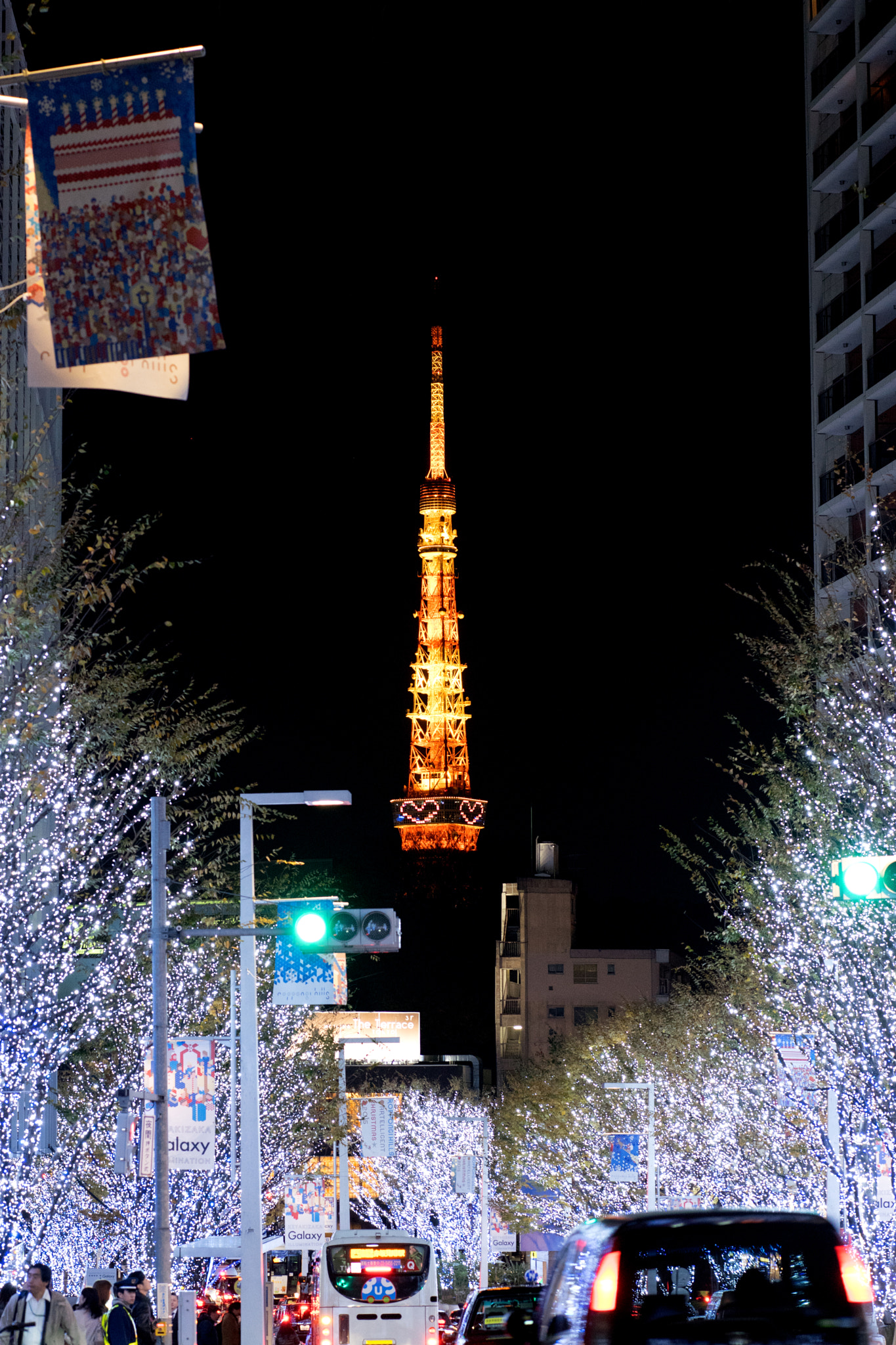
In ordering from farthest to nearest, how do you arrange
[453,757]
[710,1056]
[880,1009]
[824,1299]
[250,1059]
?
[453,757] < [710,1056] < [880,1009] < [250,1059] < [824,1299]

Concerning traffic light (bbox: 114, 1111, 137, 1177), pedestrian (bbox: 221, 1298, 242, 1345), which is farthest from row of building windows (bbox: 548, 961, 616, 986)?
traffic light (bbox: 114, 1111, 137, 1177)

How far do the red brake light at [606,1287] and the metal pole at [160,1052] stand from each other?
9.76 m

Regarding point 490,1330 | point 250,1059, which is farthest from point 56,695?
point 490,1330

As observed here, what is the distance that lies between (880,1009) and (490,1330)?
7063 millimetres

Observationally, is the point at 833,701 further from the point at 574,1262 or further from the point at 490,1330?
the point at 574,1262

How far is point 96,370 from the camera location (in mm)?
9062

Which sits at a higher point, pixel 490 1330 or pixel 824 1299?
pixel 824 1299

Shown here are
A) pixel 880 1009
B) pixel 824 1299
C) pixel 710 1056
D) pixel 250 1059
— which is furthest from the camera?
pixel 710 1056

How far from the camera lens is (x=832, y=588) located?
53.0 m

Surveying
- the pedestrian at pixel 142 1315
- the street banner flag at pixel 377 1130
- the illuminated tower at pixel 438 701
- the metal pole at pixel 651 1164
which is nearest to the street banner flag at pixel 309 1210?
the street banner flag at pixel 377 1130

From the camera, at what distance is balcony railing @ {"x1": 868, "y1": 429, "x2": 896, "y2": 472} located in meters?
51.1

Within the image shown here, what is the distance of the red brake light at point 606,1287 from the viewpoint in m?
8.47

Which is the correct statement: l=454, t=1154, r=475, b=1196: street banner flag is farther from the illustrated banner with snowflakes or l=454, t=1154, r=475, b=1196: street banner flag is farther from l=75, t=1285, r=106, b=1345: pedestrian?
the illustrated banner with snowflakes

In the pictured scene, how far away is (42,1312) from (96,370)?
8.64 meters
